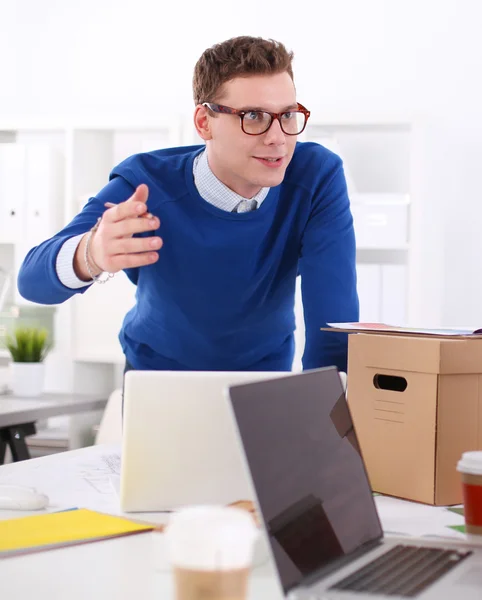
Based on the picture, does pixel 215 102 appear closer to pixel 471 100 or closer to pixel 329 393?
pixel 329 393

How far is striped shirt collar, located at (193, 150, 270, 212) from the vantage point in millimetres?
1905

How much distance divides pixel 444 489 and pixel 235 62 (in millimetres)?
962

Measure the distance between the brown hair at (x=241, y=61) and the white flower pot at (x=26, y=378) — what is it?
7.33ft

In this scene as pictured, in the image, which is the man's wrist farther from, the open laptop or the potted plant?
the potted plant

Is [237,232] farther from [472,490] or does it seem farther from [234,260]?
[472,490]

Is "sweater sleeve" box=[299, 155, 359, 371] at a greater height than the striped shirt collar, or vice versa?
the striped shirt collar

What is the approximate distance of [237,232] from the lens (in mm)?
1896

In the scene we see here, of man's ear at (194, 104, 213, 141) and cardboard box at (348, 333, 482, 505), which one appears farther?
man's ear at (194, 104, 213, 141)

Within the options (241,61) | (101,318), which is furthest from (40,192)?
(241,61)

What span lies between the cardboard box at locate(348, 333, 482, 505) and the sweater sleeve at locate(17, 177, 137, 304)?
0.58 metres

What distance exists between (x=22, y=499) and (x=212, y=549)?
2.39 feet

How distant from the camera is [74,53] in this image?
4.44 m

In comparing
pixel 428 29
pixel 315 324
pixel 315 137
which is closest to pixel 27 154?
pixel 315 137

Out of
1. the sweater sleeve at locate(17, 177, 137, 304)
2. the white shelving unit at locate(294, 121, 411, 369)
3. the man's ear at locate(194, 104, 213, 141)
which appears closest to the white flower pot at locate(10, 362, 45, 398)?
the white shelving unit at locate(294, 121, 411, 369)
